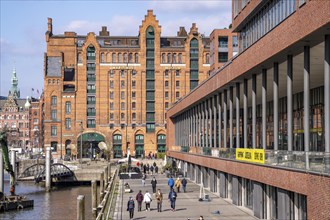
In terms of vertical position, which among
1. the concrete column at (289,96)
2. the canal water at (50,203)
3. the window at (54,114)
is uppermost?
the window at (54,114)

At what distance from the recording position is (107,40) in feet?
433

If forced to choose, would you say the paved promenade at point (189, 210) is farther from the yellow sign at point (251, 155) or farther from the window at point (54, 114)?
the window at point (54, 114)

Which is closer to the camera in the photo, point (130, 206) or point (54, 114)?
point (130, 206)

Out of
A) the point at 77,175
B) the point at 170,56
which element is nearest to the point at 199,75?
the point at 170,56

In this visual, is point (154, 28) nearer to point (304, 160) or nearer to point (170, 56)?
point (170, 56)

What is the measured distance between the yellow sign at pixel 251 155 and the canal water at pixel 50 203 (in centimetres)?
2103

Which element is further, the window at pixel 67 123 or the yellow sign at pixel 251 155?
the window at pixel 67 123

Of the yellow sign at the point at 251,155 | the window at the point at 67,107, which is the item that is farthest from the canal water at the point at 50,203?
the window at the point at 67,107

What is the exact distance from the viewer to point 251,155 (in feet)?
117

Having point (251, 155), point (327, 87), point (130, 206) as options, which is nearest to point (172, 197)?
point (130, 206)

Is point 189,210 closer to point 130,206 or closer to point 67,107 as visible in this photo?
point 130,206

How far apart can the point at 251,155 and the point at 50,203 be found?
129 feet

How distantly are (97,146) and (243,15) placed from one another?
284ft

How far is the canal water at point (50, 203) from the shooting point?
192 ft
